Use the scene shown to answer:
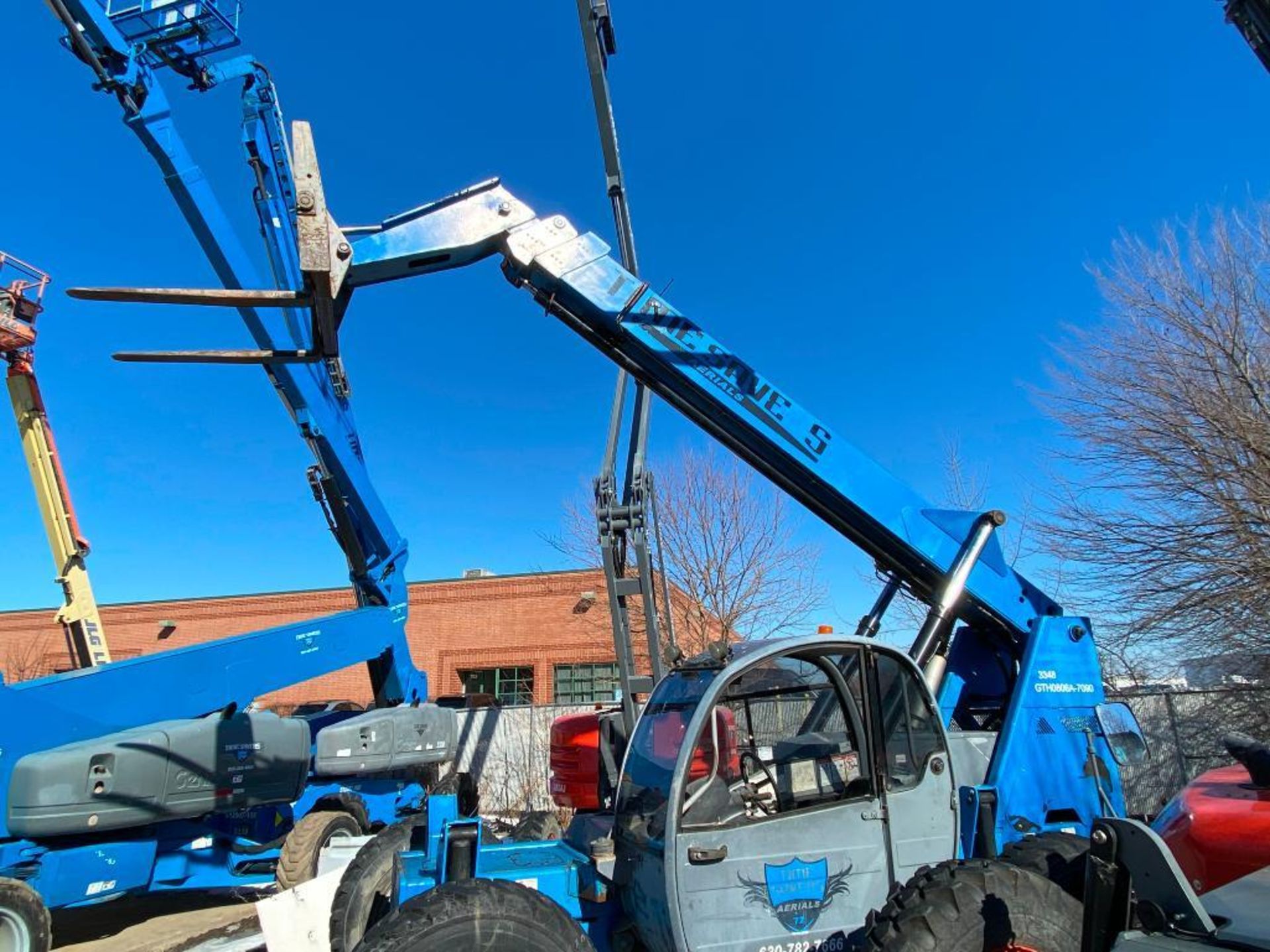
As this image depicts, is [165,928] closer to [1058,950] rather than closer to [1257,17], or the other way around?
[1058,950]

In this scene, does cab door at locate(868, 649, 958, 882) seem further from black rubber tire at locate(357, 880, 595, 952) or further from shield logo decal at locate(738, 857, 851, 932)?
black rubber tire at locate(357, 880, 595, 952)

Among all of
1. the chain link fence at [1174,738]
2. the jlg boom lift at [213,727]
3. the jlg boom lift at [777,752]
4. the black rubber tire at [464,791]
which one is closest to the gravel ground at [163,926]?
the jlg boom lift at [213,727]

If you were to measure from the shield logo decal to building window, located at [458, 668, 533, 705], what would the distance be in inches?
826

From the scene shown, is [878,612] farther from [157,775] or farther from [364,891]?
[157,775]

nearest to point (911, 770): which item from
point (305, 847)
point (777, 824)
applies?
point (777, 824)

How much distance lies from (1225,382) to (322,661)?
1275cm

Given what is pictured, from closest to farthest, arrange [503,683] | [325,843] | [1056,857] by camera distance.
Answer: [1056,857] → [325,843] → [503,683]

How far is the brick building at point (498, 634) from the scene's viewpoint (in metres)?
23.7

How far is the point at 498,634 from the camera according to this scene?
81.0 ft

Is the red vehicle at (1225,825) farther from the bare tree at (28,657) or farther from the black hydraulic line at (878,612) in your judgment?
the bare tree at (28,657)

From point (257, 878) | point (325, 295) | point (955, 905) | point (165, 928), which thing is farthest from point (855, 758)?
point (165, 928)

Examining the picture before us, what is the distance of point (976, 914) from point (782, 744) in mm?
1219

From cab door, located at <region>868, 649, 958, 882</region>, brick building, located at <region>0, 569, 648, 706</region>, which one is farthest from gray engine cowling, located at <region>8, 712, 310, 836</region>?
brick building, located at <region>0, 569, 648, 706</region>

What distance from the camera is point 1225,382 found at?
11.2 m
